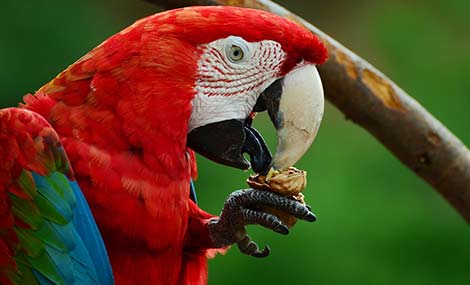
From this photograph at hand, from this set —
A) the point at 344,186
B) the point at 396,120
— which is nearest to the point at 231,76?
the point at 396,120

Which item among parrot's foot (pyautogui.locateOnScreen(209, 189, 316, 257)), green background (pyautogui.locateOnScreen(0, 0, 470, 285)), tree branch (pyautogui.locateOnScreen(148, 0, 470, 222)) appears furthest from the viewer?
green background (pyautogui.locateOnScreen(0, 0, 470, 285))

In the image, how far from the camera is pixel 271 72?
69.0 inches

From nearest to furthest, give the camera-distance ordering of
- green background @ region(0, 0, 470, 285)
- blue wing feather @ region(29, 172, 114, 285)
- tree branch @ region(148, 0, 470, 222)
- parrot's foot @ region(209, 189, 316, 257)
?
blue wing feather @ region(29, 172, 114, 285) → parrot's foot @ region(209, 189, 316, 257) → tree branch @ region(148, 0, 470, 222) → green background @ region(0, 0, 470, 285)

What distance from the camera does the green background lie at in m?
3.74

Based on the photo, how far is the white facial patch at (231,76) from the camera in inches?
68.5

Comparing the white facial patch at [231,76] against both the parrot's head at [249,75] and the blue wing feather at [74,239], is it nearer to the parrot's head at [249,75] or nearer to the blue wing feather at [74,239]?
the parrot's head at [249,75]

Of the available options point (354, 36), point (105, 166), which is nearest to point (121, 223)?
point (105, 166)

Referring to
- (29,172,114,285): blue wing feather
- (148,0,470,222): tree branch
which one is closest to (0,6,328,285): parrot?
(29,172,114,285): blue wing feather

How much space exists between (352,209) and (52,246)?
2.27 m

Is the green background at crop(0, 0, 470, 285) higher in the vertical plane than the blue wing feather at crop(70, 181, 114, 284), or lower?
lower

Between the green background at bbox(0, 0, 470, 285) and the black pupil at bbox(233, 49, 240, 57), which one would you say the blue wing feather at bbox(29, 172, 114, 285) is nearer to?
the black pupil at bbox(233, 49, 240, 57)

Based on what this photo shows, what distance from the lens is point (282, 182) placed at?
5.84ft

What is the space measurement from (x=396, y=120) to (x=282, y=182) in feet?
1.97

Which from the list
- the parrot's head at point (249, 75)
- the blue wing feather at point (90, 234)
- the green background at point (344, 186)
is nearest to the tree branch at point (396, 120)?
the parrot's head at point (249, 75)
